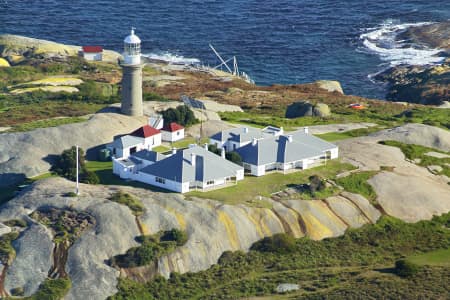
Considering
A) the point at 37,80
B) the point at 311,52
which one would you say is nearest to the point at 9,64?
the point at 37,80

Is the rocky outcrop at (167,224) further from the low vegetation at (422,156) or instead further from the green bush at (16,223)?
the low vegetation at (422,156)

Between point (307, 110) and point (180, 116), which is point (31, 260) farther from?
point (307, 110)

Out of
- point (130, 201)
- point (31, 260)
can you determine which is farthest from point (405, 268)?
point (31, 260)

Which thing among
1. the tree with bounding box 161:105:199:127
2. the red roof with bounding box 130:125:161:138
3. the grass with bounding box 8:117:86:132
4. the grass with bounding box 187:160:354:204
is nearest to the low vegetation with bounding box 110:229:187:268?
the grass with bounding box 187:160:354:204

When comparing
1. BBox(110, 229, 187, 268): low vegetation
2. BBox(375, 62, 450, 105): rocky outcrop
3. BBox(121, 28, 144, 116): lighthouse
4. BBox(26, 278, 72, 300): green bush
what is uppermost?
BBox(121, 28, 144, 116): lighthouse

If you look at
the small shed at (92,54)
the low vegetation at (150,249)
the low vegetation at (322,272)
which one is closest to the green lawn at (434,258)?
the low vegetation at (322,272)

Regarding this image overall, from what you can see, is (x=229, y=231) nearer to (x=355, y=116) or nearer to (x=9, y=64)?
(x=355, y=116)

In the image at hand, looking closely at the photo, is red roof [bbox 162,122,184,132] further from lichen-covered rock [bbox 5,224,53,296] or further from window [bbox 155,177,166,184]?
lichen-covered rock [bbox 5,224,53,296]
